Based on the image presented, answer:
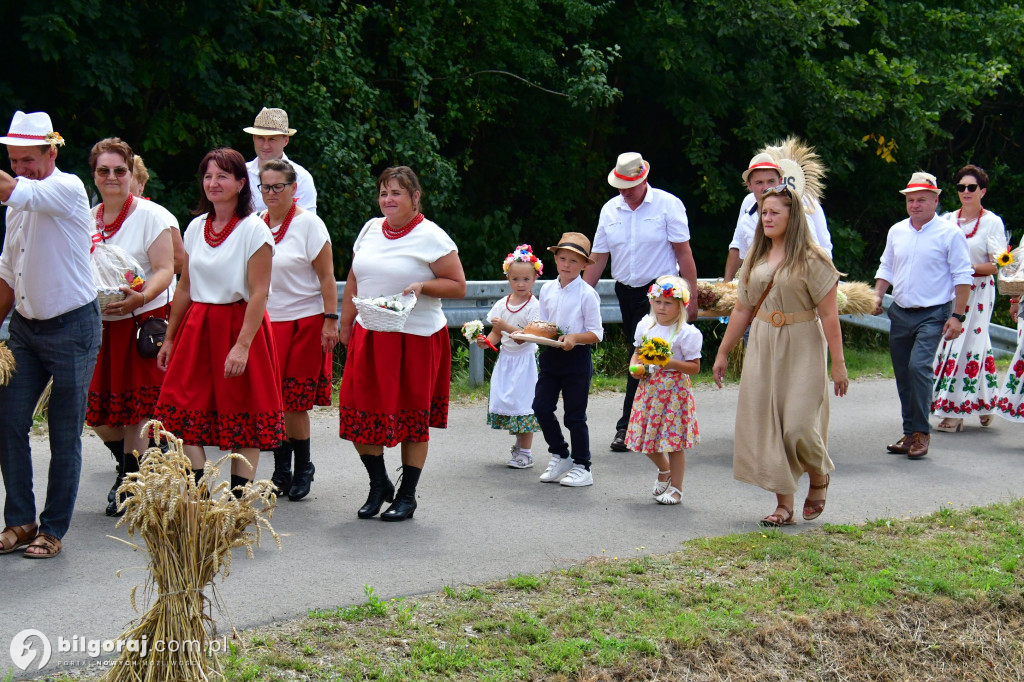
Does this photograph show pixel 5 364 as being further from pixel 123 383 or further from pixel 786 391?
pixel 786 391

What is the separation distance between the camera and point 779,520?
6.64 m

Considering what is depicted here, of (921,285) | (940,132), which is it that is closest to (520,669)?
(921,285)

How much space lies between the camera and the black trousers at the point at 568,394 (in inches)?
299

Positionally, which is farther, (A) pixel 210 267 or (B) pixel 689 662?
(A) pixel 210 267

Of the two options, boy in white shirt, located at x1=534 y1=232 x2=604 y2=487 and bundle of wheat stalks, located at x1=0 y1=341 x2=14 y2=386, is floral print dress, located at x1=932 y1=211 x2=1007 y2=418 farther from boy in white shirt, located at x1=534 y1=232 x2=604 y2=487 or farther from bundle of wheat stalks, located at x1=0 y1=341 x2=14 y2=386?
bundle of wheat stalks, located at x1=0 y1=341 x2=14 y2=386

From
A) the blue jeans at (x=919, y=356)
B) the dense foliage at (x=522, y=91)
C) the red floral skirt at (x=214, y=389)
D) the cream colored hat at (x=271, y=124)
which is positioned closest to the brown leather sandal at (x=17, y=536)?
the red floral skirt at (x=214, y=389)

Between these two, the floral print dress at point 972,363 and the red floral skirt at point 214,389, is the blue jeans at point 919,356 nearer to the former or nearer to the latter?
the floral print dress at point 972,363

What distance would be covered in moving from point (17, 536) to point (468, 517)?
2448mm

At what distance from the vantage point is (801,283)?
6.51m

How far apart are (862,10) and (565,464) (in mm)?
10238

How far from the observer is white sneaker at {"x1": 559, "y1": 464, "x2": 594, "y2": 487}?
24.7 feet

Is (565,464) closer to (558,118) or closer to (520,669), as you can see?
(520,669)

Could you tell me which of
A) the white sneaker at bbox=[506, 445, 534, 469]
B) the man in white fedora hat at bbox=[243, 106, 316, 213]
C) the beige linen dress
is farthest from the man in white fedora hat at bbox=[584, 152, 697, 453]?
the man in white fedora hat at bbox=[243, 106, 316, 213]

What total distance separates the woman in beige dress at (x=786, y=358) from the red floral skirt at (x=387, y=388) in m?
1.88
